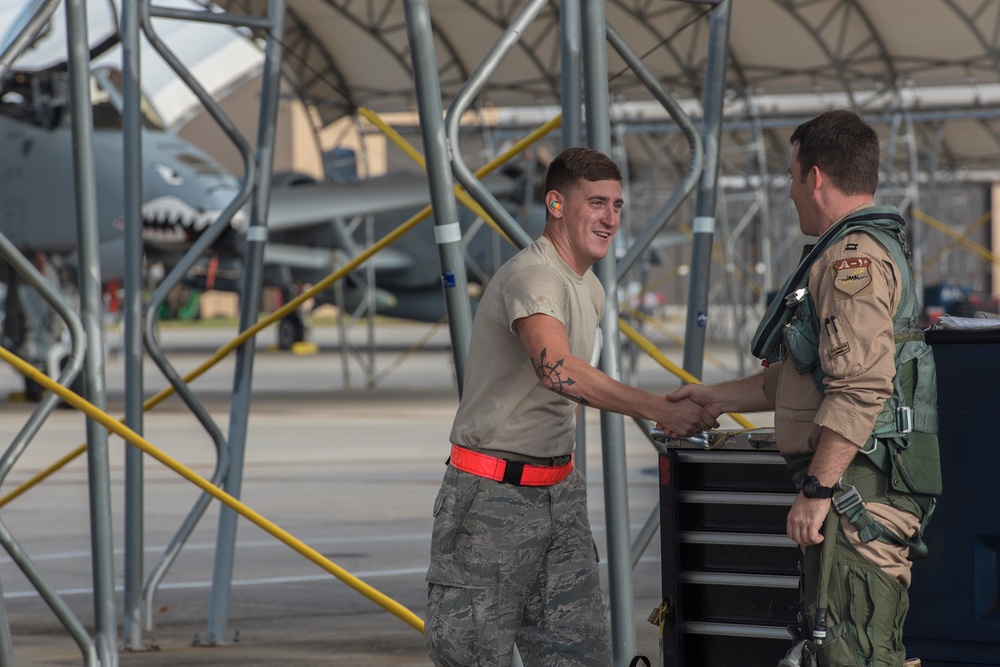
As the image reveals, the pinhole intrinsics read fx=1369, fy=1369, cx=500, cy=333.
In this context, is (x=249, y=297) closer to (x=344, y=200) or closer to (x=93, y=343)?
(x=93, y=343)

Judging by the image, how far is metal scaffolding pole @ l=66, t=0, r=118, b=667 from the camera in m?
5.33

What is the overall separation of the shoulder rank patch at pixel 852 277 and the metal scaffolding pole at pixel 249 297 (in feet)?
12.8

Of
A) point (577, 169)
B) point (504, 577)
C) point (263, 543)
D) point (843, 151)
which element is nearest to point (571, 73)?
point (577, 169)

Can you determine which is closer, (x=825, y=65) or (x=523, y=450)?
(x=523, y=450)

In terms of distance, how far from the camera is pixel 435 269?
31766mm

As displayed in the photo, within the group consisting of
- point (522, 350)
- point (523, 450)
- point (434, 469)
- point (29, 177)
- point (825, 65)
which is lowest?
point (434, 469)

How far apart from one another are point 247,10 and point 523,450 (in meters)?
14.2

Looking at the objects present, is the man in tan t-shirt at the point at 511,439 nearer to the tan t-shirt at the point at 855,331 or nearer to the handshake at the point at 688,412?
the handshake at the point at 688,412

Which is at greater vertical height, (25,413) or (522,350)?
(522,350)

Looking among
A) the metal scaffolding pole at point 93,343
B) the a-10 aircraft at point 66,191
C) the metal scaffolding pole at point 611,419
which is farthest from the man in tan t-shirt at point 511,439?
the a-10 aircraft at point 66,191

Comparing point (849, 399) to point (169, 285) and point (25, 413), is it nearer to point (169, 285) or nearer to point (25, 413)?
point (169, 285)

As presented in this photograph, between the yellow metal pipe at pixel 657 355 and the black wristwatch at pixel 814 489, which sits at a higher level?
the yellow metal pipe at pixel 657 355

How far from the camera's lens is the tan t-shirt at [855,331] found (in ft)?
10.6

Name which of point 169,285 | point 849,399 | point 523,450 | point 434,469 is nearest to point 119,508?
point 434,469
